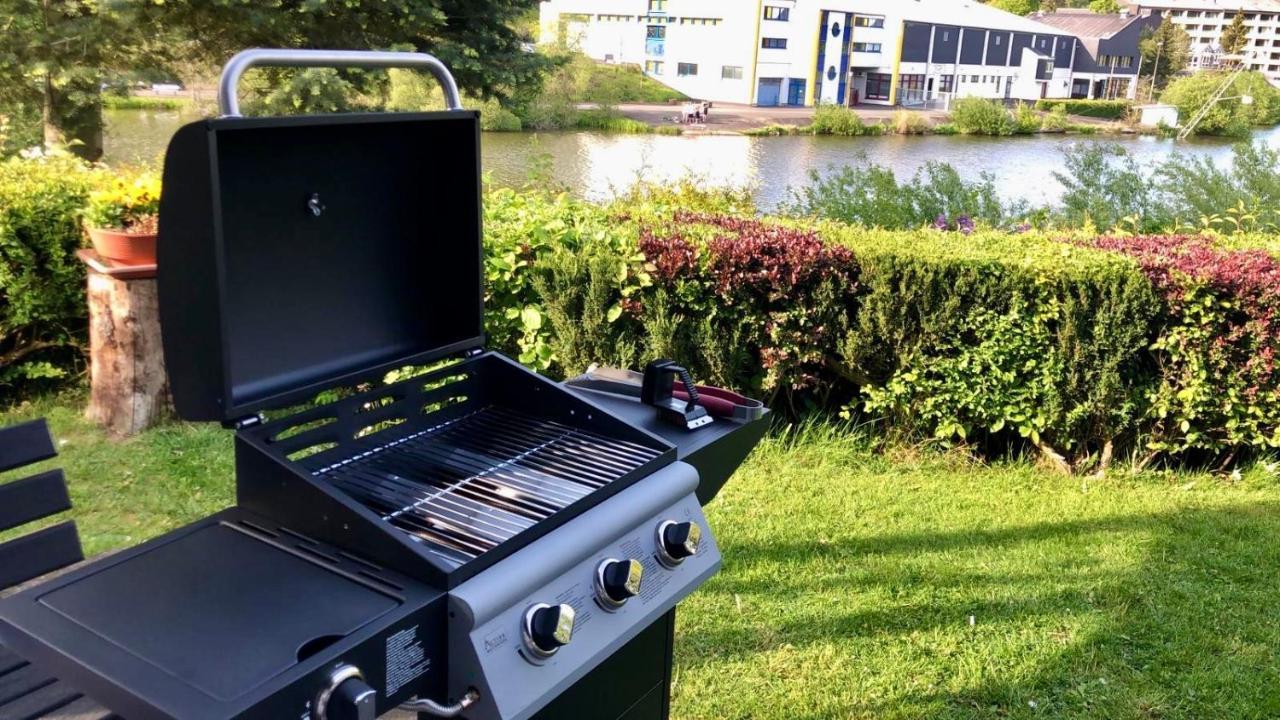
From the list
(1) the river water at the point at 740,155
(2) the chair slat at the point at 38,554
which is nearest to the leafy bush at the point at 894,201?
(1) the river water at the point at 740,155

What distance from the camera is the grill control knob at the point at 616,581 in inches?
50.8

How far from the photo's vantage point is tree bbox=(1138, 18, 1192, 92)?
27.1 m

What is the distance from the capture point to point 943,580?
3.14 meters

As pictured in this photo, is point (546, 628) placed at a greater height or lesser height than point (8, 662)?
greater

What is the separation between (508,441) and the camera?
1624 mm

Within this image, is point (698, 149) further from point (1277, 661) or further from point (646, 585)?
point (646, 585)

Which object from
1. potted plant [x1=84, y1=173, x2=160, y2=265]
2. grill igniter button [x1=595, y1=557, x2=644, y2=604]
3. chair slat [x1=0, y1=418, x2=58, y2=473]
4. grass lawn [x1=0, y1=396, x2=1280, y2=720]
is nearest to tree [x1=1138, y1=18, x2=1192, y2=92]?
grass lawn [x1=0, y1=396, x2=1280, y2=720]

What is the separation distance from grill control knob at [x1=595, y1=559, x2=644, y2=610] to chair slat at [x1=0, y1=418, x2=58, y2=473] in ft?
3.65

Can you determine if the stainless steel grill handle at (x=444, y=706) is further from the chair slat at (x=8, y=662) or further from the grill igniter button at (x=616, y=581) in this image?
the chair slat at (x=8, y=662)

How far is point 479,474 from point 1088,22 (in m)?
35.3

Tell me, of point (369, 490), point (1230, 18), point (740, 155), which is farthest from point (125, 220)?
point (1230, 18)

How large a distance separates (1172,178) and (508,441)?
26.1 ft

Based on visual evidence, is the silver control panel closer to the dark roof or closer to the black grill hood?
the black grill hood

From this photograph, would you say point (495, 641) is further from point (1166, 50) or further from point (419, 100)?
point (1166, 50)
